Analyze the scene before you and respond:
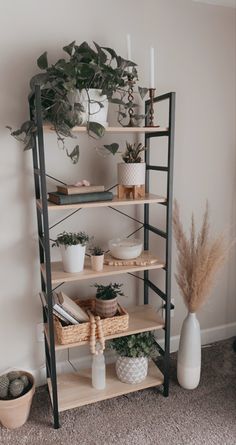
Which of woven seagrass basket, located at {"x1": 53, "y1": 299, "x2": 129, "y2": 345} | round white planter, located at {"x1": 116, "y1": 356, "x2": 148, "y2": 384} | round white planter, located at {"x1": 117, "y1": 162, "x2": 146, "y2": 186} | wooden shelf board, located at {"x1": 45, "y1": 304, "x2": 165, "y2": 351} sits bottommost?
round white planter, located at {"x1": 116, "y1": 356, "x2": 148, "y2": 384}

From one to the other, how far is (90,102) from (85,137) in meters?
0.35

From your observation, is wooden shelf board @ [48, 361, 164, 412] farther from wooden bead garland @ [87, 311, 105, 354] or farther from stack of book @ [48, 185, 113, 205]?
stack of book @ [48, 185, 113, 205]

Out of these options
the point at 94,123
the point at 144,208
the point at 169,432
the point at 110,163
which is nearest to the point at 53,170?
the point at 110,163

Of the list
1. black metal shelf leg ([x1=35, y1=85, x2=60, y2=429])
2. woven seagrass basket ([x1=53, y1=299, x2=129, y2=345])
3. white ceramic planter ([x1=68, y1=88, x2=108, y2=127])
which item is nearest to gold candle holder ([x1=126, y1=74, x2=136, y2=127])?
white ceramic planter ([x1=68, y1=88, x2=108, y2=127])

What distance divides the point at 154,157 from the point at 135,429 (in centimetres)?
148

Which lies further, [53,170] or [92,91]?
[53,170]

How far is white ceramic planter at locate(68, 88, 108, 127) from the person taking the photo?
1534 millimetres

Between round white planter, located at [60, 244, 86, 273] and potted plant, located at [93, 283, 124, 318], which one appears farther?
potted plant, located at [93, 283, 124, 318]

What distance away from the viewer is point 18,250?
187 centimetres

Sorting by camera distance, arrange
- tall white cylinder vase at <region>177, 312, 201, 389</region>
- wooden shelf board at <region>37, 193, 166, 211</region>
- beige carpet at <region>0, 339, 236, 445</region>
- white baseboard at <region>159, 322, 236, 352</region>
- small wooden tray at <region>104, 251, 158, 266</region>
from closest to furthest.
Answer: wooden shelf board at <region>37, 193, 166, 211</region>, beige carpet at <region>0, 339, 236, 445</region>, small wooden tray at <region>104, 251, 158, 266</region>, tall white cylinder vase at <region>177, 312, 201, 389</region>, white baseboard at <region>159, 322, 236, 352</region>

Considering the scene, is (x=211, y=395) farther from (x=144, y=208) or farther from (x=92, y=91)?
(x=92, y=91)

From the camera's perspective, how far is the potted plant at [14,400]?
169cm

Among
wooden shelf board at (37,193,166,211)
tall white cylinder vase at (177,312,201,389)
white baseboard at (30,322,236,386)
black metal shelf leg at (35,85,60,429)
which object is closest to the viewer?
black metal shelf leg at (35,85,60,429)

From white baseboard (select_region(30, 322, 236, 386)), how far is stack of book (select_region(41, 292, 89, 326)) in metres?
0.50
